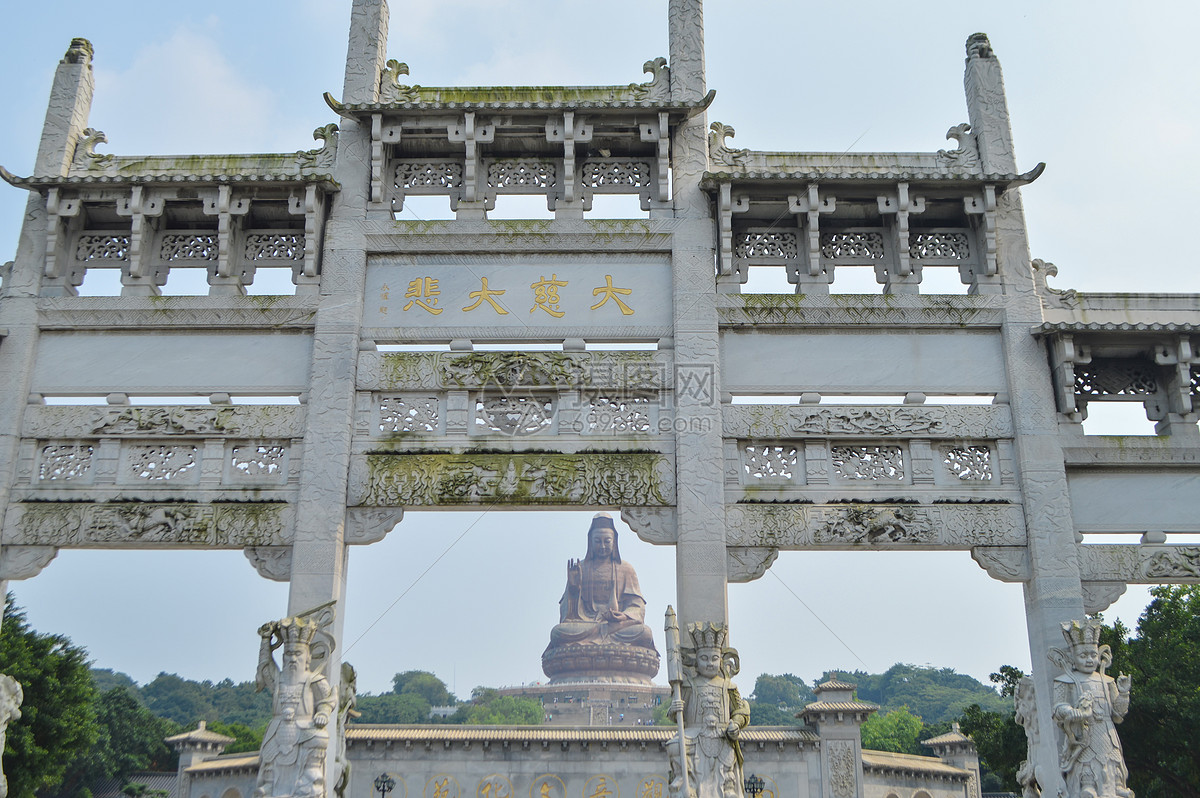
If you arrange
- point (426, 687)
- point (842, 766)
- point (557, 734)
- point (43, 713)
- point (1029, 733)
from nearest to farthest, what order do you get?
1. point (1029, 733)
2. point (43, 713)
3. point (557, 734)
4. point (842, 766)
5. point (426, 687)

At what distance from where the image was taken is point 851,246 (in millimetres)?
9500

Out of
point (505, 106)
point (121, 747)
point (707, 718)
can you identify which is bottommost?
point (121, 747)

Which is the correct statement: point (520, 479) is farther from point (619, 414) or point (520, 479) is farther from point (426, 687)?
point (426, 687)

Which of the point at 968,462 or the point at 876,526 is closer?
the point at 876,526

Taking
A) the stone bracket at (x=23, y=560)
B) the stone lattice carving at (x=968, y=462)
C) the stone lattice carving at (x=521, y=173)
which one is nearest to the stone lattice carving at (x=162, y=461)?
the stone bracket at (x=23, y=560)

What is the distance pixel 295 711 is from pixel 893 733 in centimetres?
4089

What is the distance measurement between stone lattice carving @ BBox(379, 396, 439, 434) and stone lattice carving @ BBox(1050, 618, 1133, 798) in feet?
18.0

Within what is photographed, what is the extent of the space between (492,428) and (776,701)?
74437mm

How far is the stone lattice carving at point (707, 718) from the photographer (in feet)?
23.5

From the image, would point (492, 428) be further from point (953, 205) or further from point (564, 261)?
point (953, 205)

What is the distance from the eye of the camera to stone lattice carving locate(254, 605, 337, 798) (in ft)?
23.5

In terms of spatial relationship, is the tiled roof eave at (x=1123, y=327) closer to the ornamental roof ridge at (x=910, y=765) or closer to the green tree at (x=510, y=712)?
the ornamental roof ridge at (x=910, y=765)

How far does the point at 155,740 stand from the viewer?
114 feet

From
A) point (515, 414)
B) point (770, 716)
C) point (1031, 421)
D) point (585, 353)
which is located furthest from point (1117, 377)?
point (770, 716)
